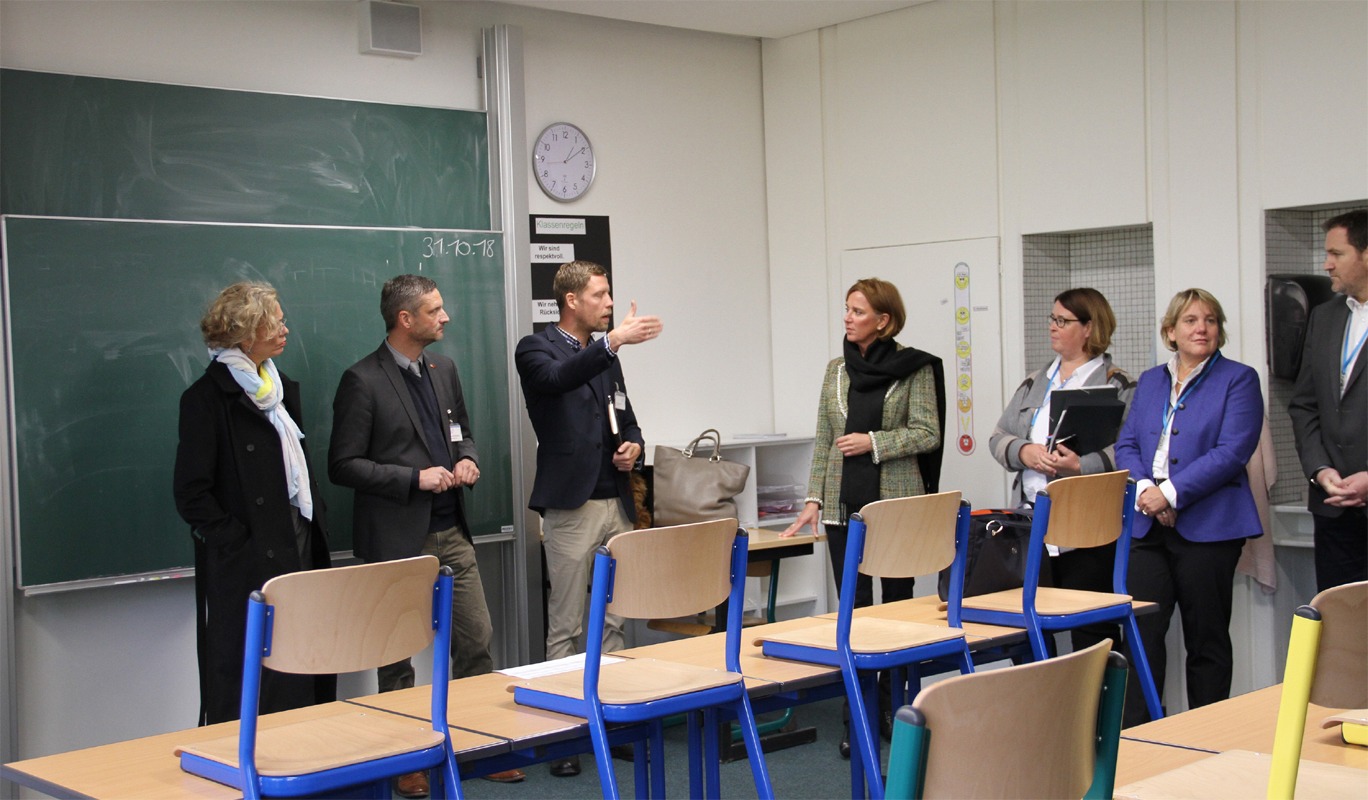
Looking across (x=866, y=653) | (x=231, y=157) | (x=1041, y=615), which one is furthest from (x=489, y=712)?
(x=231, y=157)

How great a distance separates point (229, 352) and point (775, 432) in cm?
319

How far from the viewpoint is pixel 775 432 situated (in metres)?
6.61

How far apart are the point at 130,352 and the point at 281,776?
2.59 metres

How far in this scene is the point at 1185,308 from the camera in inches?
180

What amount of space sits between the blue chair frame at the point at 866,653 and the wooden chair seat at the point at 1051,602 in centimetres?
29

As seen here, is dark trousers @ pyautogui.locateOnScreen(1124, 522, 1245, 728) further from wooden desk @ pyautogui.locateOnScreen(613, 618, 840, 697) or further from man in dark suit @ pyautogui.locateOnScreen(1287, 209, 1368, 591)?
wooden desk @ pyautogui.locateOnScreen(613, 618, 840, 697)

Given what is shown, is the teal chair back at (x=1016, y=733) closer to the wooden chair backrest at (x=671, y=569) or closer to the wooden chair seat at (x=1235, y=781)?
the wooden chair seat at (x=1235, y=781)

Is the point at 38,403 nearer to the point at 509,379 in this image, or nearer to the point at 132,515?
the point at 132,515

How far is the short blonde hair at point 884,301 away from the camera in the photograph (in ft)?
16.8

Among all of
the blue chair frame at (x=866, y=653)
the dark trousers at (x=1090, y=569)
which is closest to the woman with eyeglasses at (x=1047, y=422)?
the dark trousers at (x=1090, y=569)

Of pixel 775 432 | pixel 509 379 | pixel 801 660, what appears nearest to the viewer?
pixel 801 660

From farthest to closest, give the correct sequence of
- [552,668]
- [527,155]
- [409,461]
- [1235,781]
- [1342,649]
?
[527,155]
[409,461]
[552,668]
[1235,781]
[1342,649]

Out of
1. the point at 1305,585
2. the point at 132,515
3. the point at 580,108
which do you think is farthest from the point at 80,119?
the point at 1305,585

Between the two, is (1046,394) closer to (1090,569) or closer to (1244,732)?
(1090,569)
